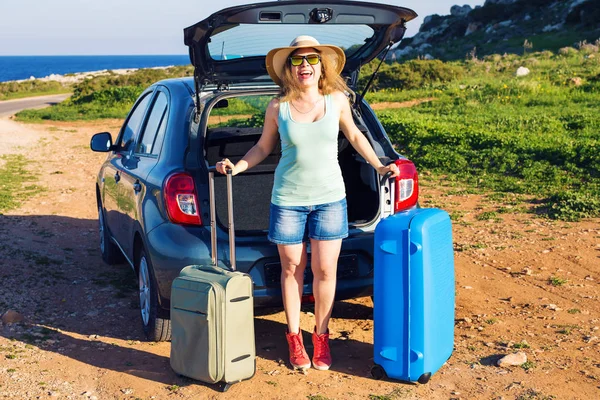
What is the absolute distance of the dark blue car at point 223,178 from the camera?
4.48 m

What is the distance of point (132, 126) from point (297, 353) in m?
2.79

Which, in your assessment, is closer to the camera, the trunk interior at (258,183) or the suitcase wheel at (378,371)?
the suitcase wheel at (378,371)

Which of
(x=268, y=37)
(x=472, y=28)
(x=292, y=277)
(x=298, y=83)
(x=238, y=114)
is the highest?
(x=472, y=28)

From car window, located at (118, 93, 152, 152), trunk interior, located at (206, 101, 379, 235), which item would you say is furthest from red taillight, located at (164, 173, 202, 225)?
car window, located at (118, 93, 152, 152)

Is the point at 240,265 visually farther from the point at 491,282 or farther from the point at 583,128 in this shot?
the point at 583,128

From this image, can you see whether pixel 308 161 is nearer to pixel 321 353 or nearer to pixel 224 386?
pixel 321 353

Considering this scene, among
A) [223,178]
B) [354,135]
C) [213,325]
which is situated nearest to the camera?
[213,325]

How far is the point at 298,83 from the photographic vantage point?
4203 mm

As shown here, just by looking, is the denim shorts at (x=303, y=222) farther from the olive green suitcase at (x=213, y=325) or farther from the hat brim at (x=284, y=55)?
the hat brim at (x=284, y=55)

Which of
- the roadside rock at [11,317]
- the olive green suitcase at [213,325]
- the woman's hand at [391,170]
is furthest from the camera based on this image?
the roadside rock at [11,317]

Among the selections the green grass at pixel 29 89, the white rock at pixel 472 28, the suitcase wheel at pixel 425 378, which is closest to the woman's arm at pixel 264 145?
the suitcase wheel at pixel 425 378

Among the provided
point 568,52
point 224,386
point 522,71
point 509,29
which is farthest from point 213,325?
point 509,29

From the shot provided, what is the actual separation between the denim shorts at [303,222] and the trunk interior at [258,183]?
0.31m

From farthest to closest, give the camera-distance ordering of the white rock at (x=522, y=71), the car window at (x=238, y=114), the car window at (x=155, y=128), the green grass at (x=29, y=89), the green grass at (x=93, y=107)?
1. the green grass at (x=29, y=89)
2. the green grass at (x=93, y=107)
3. the white rock at (x=522, y=71)
4. the car window at (x=238, y=114)
5. the car window at (x=155, y=128)
